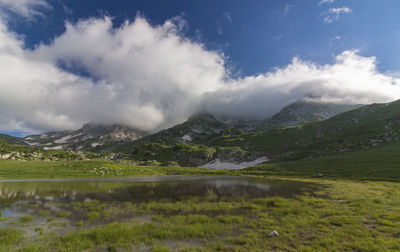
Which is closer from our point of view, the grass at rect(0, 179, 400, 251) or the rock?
the grass at rect(0, 179, 400, 251)

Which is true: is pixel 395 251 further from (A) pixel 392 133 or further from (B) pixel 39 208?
(A) pixel 392 133

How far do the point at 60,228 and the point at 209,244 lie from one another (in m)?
16.3

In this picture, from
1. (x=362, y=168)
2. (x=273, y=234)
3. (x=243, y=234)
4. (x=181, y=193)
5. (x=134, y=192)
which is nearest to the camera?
(x=273, y=234)

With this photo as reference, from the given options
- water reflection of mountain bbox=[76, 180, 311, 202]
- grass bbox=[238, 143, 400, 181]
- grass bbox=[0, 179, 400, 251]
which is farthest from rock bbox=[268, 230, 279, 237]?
grass bbox=[238, 143, 400, 181]

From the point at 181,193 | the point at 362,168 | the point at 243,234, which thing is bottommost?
the point at 362,168

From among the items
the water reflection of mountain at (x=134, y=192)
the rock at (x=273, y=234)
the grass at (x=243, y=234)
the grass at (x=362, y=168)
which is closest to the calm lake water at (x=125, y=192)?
the water reflection of mountain at (x=134, y=192)

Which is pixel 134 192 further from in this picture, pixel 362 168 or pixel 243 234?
pixel 362 168

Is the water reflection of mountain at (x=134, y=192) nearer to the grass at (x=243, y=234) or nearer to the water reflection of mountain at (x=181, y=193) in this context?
the water reflection of mountain at (x=181, y=193)

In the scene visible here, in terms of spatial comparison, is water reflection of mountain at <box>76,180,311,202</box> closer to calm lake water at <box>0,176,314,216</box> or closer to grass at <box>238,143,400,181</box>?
calm lake water at <box>0,176,314,216</box>

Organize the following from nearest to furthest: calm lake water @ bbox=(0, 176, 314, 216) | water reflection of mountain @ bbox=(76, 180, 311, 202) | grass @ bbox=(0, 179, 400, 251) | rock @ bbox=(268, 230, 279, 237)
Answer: grass @ bbox=(0, 179, 400, 251)
rock @ bbox=(268, 230, 279, 237)
calm lake water @ bbox=(0, 176, 314, 216)
water reflection of mountain @ bbox=(76, 180, 311, 202)

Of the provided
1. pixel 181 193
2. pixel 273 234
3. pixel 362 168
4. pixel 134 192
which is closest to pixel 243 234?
pixel 273 234

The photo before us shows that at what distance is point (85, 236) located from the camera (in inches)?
659

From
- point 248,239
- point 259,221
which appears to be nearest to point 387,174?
point 259,221

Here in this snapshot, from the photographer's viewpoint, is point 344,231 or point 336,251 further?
point 344,231
